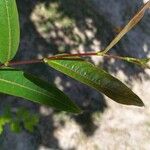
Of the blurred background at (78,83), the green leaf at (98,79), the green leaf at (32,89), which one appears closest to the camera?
the green leaf at (98,79)

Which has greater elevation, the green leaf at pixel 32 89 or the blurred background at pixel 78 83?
the blurred background at pixel 78 83

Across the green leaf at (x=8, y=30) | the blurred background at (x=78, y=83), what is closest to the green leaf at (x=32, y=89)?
the green leaf at (x=8, y=30)

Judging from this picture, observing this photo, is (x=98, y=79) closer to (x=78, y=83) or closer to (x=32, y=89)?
(x=32, y=89)

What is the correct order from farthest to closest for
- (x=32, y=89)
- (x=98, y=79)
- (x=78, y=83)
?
(x=78, y=83) < (x=32, y=89) < (x=98, y=79)

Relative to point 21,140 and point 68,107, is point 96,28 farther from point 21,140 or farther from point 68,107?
point 68,107

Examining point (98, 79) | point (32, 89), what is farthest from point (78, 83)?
point (98, 79)

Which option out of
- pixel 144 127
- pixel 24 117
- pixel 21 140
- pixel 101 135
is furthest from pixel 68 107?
pixel 144 127

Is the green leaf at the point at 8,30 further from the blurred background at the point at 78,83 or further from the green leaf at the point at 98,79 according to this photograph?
the blurred background at the point at 78,83

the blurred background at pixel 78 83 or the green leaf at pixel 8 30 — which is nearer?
the green leaf at pixel 8 30
